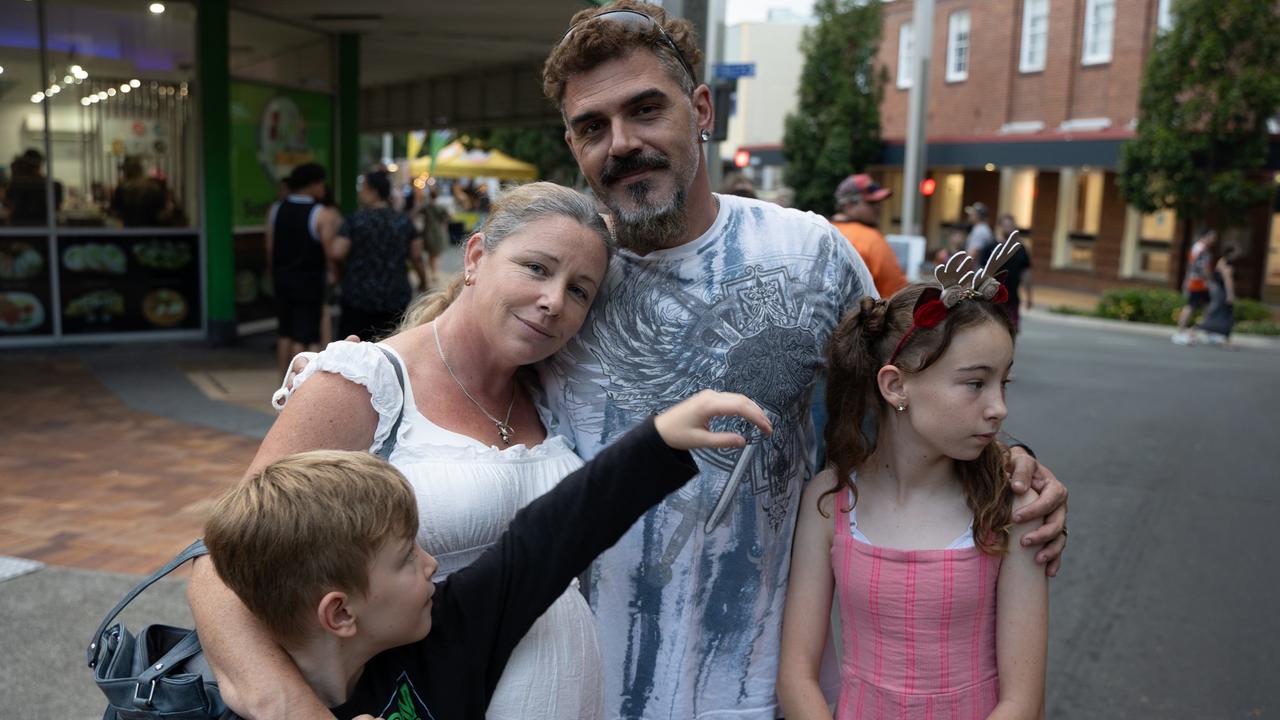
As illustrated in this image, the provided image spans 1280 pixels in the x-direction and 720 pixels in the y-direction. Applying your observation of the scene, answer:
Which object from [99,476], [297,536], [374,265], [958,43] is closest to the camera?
[297,536]

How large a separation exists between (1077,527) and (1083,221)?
Result: 22.3 metres

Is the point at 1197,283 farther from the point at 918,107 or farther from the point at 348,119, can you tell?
the point at 348,119

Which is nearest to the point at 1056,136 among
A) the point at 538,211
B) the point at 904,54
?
the point at 904,54

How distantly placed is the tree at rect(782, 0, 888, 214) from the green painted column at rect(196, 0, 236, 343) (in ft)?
64.1

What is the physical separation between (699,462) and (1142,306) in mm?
20551

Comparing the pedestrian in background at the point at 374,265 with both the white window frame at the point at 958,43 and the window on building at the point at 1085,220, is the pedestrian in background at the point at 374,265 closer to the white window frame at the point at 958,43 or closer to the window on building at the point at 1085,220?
the window on building at the point at 1085,220

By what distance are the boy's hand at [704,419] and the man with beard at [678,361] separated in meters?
0.49

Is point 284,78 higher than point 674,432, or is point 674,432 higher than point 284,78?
point 284,78

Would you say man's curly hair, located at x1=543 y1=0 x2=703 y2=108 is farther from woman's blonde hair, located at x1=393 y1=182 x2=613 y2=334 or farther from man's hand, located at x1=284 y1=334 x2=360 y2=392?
man's hand, located at x1=284 y1=334 x2=360 y2=392

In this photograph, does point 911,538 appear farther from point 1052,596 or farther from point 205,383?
point 205,383

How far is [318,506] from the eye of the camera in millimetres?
1433

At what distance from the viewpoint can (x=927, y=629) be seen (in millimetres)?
1943

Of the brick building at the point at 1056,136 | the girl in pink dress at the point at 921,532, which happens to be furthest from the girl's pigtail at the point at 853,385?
the brick building at the point at 1056,136

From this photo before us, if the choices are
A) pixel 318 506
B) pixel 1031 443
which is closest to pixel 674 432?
pixel 318 506
